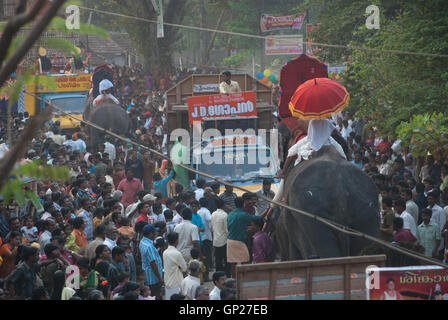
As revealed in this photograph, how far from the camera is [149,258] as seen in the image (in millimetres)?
9562

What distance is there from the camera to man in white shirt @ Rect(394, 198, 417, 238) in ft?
34.4

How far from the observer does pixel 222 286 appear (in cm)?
826

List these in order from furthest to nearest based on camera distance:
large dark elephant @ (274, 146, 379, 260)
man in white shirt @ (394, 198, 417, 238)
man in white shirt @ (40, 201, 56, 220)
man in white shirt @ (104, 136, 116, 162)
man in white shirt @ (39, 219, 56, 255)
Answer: man in white shirt @ (104, 136, 116, 162) → man in white shirt @ (40, 201, 56, 220) → man in white shirt @ (394, 198, 417, 238) → man in white shirt @ (39, 219, 56, 255) → large dark elephant @ (274, 146, 379, 260)

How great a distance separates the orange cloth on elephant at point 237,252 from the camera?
10781 mm

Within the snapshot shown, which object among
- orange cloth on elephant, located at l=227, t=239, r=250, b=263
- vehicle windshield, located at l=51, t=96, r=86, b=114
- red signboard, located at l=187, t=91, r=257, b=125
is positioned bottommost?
orange cloth on elephant, located at l=227, t=239, r=250, b=263

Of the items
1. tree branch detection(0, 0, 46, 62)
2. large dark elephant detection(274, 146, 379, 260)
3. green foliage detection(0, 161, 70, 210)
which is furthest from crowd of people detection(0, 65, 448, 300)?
tree branch detection(0, 0, 46, 62)

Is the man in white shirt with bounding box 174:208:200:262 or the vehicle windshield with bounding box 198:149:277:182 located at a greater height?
the vehicle windshield with bounding box 198:149:277:182

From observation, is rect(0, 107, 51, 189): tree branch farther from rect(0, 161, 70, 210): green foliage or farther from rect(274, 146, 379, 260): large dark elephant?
rect(274, 146, 379, 260): large dark elephant

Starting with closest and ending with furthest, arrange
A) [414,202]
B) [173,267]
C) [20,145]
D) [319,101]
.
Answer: [20,145] < [319,101] < [173,267] < [414,202]

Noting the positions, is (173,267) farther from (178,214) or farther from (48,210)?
(48,210)

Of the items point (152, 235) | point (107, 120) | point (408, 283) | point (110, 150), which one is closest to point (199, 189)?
point (152, 235)

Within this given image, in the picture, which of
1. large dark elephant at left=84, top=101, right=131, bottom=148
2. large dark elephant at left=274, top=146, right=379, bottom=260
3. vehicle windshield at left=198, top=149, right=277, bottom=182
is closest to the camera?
large dark elephant at left=274, top=146, right=379, bottom=260

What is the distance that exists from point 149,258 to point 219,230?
212cm

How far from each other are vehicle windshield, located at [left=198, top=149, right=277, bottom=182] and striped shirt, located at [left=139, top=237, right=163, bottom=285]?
4.82 m
